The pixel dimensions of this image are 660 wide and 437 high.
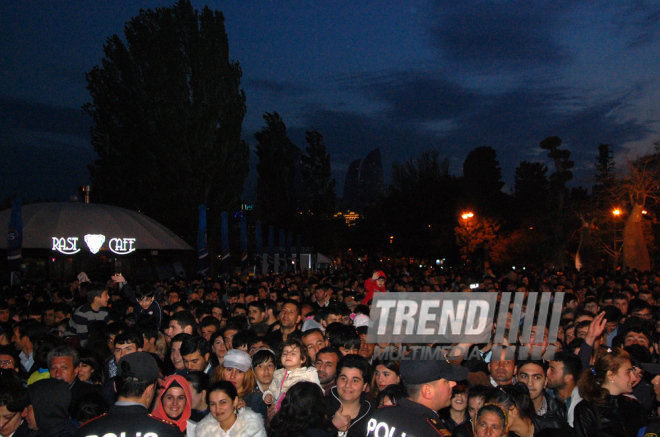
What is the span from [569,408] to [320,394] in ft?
7.63

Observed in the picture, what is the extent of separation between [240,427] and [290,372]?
912mm

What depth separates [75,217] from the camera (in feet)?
83.5

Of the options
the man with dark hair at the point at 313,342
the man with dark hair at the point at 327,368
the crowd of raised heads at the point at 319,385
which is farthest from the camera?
the man with dark hair at the point at 313,342

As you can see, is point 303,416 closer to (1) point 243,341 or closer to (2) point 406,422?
(2) point 406,422

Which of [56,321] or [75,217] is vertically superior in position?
[75,217]

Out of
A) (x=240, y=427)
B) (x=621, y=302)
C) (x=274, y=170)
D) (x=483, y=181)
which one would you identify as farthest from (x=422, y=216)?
(x=240, y=427)

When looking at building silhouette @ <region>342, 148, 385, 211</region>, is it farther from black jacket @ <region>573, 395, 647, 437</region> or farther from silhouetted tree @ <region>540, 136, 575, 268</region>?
black jacket @ <region>573, 395, 647, 437</region>

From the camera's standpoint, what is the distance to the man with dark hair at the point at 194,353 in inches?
226

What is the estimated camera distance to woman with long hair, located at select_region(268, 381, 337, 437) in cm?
390

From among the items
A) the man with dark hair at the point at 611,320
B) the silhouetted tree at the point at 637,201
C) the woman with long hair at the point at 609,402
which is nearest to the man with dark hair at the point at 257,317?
the man with dark hair at the point at 611,320

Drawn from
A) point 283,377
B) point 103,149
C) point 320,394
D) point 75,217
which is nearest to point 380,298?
point 283,377

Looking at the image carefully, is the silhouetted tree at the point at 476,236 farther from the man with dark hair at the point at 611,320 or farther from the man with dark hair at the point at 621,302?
the man with dark hair at the point at 611,320

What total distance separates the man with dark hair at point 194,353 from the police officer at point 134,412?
151 cm

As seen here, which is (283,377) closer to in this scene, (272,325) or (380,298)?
(272,325)
